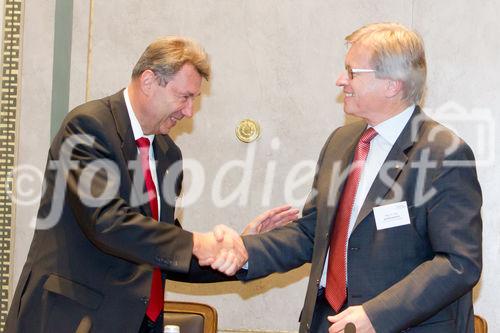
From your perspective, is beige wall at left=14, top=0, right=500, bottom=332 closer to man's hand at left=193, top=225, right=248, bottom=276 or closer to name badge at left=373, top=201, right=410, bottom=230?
man's hand at left=193, top=225, right=248, bottom=276

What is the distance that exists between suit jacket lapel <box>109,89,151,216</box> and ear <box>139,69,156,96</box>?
0.13 m

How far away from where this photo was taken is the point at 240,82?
5.20 meters

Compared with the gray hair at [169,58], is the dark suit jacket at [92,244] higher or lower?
lower

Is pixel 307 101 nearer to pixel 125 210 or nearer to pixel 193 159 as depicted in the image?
pixel 193 159

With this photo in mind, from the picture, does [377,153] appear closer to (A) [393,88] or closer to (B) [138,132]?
(A) [393,88]

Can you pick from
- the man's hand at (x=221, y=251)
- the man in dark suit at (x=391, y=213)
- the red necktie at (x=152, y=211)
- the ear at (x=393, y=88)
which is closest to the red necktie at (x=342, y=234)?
the man in dark suit at (x=391, y=213)

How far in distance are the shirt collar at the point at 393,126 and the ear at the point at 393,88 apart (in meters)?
0.08

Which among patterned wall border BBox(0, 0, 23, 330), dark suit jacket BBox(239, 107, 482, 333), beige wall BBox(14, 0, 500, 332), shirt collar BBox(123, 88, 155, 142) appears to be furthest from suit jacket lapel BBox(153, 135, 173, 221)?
patterned wall border BBox(0, 0, 23, 330)

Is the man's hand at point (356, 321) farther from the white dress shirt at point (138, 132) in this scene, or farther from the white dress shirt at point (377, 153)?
the white dress shirt at point (138, 132)

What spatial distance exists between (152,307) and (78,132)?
780mm

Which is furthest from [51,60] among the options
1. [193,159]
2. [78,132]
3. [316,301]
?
[316,301]

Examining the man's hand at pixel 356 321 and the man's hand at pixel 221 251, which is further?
the man's hand at pixel 221 251

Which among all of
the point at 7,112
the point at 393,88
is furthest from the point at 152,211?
the point at 7,112

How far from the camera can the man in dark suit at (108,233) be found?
342cm
